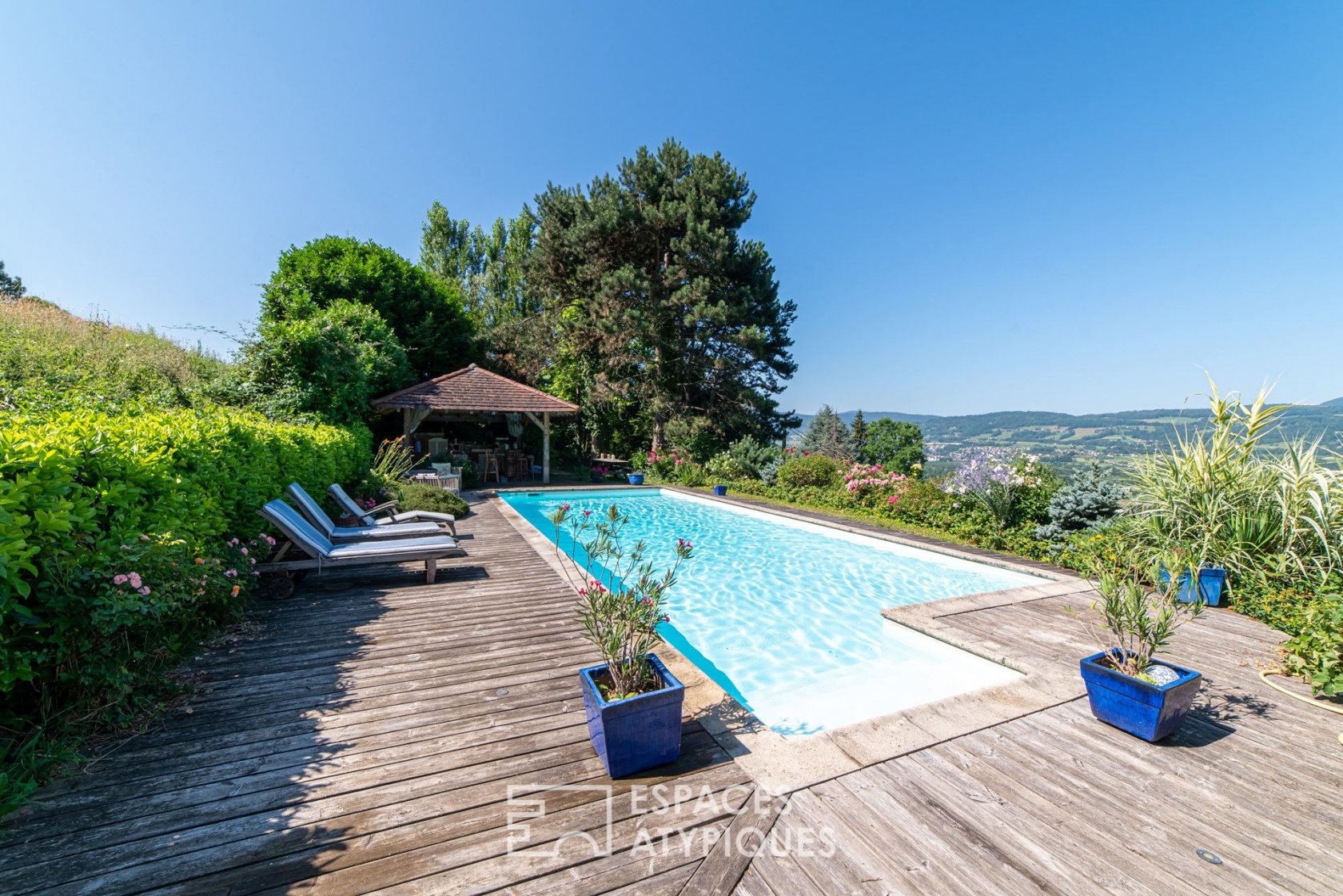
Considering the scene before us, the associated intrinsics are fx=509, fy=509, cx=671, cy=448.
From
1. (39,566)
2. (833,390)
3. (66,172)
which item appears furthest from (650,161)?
(39,566)

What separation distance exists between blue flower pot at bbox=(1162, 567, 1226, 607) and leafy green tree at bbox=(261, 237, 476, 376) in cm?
1899

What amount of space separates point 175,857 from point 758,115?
17.5 metres

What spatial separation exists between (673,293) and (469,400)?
8005 mm

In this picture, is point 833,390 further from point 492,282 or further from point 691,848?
point 691,848

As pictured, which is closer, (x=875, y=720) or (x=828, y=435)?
(x=875, y=720)

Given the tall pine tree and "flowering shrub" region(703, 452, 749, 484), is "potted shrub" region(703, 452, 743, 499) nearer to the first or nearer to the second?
"flowering shrub" region(703, 452, 749, 484)

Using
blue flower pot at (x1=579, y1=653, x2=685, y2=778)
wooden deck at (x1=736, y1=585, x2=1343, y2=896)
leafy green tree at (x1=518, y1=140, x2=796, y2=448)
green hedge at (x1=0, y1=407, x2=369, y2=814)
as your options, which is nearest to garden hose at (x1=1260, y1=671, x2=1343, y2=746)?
wooden deck at (x1=736, y1=585, x2=1343, y2=896)

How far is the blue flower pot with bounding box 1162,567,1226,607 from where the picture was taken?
489 centimetres

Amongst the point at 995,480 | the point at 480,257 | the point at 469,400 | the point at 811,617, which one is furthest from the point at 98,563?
the point at 480,257

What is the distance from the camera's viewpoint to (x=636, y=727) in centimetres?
230

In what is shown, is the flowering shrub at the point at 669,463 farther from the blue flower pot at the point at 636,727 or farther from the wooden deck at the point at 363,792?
the blue flower pot at the point at 636,727

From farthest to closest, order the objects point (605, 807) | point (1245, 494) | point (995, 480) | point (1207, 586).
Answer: point (995, 480) < point (1245, 494) < point (1207, 586) < point (605, 807)

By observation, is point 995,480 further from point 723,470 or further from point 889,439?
point 889,439

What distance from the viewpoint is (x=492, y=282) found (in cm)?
2703
